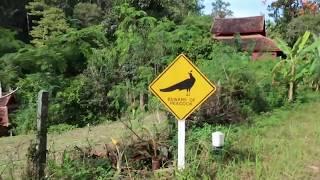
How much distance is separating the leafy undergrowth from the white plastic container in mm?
129

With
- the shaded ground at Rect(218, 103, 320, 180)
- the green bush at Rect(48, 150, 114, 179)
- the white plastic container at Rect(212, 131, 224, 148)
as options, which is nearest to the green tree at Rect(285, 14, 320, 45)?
the shaded ground at Rect(218, 103, 320, 180)

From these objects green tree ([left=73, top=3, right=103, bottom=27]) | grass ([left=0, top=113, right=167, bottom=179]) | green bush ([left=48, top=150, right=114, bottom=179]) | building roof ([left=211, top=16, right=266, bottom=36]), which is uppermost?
green tree ([left=73, top=3, right=103, bottom=27])

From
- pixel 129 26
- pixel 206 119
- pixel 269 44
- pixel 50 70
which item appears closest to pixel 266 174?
pixel 206 119

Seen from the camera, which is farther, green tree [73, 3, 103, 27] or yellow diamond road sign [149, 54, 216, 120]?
green tree [73, 3, 103, 27]

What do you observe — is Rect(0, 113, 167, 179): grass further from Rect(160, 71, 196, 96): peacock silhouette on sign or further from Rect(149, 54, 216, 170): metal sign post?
Rect(160, 71, 196, 96): peacock silhouette on sign

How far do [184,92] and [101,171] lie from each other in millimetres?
1522

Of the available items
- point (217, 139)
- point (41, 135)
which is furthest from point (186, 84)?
point (41, 135)

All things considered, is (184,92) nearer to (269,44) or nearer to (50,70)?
(50,70)

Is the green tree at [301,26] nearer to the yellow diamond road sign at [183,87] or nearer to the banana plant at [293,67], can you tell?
the banana plant at [293,67]

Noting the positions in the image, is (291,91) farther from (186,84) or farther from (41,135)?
(41,135)

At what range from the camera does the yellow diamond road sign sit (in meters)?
6.72

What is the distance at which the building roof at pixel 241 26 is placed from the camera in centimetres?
4344

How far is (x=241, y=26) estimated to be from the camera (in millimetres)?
44344

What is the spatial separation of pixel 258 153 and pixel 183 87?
1755 mm
